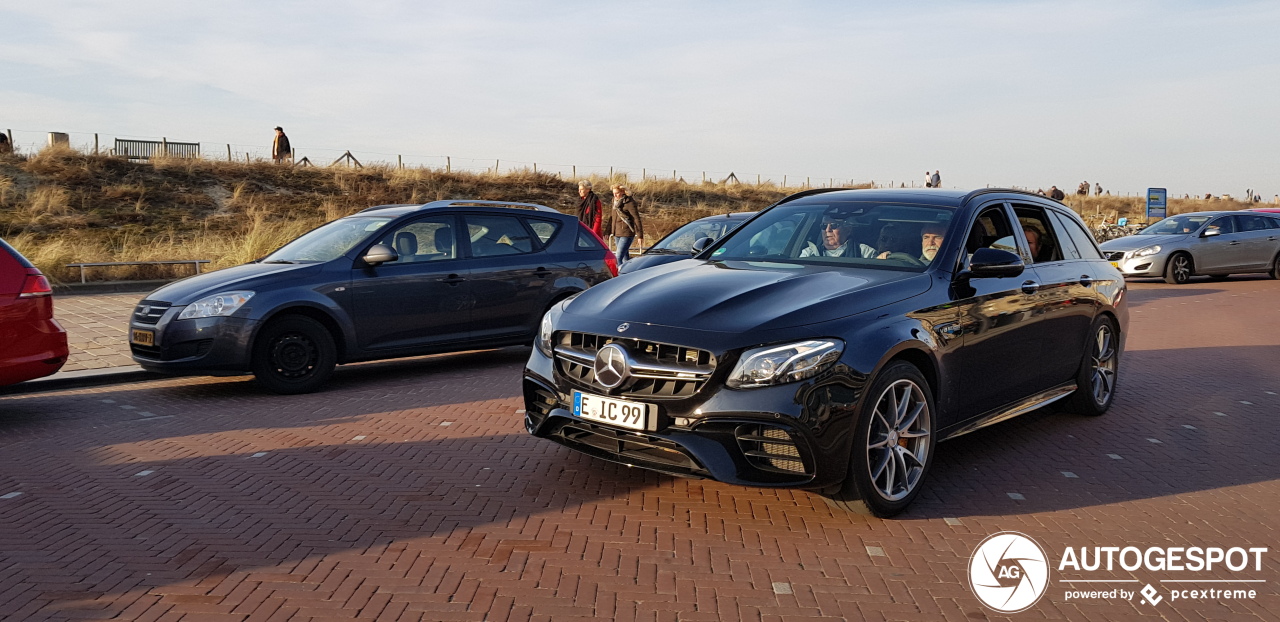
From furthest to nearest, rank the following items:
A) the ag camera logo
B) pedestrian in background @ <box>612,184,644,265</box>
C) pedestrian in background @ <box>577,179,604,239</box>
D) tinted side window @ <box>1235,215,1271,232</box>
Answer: tinted side window @ <box>1235,215,1271,232</box>, pedestrian in background @ <box>577,179,604,239</box>, pedestrian in background @ <box>612,184,644,265</box>, the ag camera logo

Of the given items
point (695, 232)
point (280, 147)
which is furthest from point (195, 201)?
point (695, 232)

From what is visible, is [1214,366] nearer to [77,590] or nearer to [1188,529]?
[1188,529]

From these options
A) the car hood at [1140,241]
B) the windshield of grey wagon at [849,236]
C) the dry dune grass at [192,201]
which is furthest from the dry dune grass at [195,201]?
the windshield of grey wagon at [849,236]

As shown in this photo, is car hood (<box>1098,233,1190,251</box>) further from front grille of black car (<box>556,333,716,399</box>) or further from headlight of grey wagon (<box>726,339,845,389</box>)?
front grille of black car (<box>556,333,716,399</box>)

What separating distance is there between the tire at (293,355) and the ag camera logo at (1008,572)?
18.9 feet

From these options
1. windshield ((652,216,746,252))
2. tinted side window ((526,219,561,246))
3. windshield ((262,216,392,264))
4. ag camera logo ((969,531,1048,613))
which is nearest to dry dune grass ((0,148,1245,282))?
windshield ((652,216,746,252))

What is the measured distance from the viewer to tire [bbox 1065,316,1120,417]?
6.98m

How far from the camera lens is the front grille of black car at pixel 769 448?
440 centimetres

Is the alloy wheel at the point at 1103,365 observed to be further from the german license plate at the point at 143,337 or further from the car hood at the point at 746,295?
the german license plate at the point at 143,337

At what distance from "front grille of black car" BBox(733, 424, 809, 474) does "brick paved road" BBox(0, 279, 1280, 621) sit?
1.19ft

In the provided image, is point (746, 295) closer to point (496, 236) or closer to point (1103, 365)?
point (1103, 365)

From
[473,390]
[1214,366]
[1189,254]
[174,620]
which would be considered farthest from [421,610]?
[1189,254]

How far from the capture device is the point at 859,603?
3.79 metres

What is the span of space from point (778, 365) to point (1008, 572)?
131 cm
